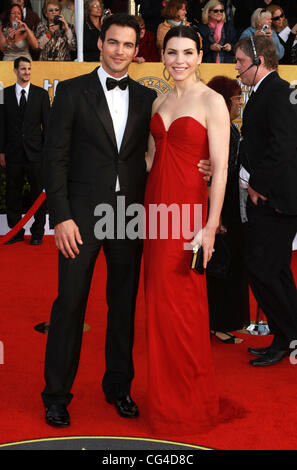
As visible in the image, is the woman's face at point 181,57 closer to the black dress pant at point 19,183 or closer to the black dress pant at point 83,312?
the black dress pant at point 83,312

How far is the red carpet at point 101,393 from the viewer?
9.14 ft

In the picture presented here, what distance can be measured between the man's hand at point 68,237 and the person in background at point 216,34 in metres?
5.64

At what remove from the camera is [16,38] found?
757 cm

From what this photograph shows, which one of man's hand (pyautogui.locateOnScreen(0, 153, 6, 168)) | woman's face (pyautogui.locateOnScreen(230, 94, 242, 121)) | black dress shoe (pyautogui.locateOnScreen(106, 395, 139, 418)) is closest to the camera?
black dress shoe (pyautogui.locateOnScreen(106, 395, 139, 418))

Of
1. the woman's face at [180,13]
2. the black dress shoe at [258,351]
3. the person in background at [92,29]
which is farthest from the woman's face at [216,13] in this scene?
A: the black dress shoe at [258,351]

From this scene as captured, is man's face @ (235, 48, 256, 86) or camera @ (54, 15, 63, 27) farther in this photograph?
camera @ (54, 15, 63, 27)

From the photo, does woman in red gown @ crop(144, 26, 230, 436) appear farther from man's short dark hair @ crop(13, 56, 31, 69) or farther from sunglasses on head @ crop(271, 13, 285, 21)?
sunglasses on head @ crop(271, 13, 285, 21)

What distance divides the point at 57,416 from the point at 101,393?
1.34 ft

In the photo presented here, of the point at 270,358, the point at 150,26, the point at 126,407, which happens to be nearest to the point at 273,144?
the point at 270,358

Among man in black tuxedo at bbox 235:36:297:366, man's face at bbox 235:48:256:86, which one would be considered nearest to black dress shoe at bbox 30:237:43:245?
man in black tuxedo at bbox 235:36:297:366

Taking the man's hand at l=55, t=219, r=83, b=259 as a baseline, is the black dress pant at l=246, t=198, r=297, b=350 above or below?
below

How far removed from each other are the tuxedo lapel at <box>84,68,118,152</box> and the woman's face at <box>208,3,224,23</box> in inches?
226

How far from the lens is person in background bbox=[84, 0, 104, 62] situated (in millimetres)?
7766
